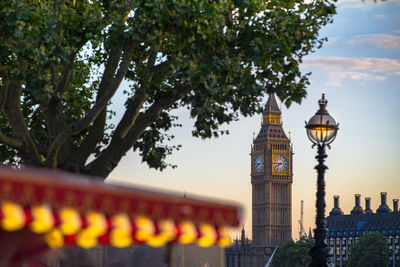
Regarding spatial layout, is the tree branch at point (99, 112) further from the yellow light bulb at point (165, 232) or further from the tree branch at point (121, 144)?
the yellow light bulb at point (165, 232)

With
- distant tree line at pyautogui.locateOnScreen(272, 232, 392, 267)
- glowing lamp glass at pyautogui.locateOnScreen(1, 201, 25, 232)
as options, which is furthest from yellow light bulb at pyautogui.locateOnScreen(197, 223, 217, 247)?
distant tree line at pyautogui.locateOnScreen(272, 232, 392, 267)

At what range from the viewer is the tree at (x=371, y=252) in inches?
6206

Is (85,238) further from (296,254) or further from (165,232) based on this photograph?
(296,254)

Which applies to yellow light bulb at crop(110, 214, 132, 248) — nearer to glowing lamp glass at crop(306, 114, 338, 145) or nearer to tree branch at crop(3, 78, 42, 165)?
glowing lamp glass at crop(306, 114, 338, 145)

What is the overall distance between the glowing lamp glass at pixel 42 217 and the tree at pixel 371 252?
513ft

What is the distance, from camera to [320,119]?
18.2 metres

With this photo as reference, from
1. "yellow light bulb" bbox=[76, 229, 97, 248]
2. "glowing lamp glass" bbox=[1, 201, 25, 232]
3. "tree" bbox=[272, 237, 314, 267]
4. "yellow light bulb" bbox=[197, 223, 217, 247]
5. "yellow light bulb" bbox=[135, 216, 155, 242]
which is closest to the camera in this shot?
"glowing lamp glass" bbox=[1, 201, 25, 232]

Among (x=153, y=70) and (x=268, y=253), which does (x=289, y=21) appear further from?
(x=268, y=253)

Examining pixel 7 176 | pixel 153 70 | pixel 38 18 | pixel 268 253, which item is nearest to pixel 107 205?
pixel 7 176

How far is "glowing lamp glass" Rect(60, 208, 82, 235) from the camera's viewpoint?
213 inches

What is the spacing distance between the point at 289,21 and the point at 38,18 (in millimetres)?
5636

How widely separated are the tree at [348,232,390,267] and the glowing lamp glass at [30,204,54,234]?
156m

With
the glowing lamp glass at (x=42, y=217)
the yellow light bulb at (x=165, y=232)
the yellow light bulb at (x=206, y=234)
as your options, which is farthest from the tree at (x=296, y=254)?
the glowing lamp glass at (x=42, y=217)

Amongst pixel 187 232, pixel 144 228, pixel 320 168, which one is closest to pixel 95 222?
pixel 144 228
